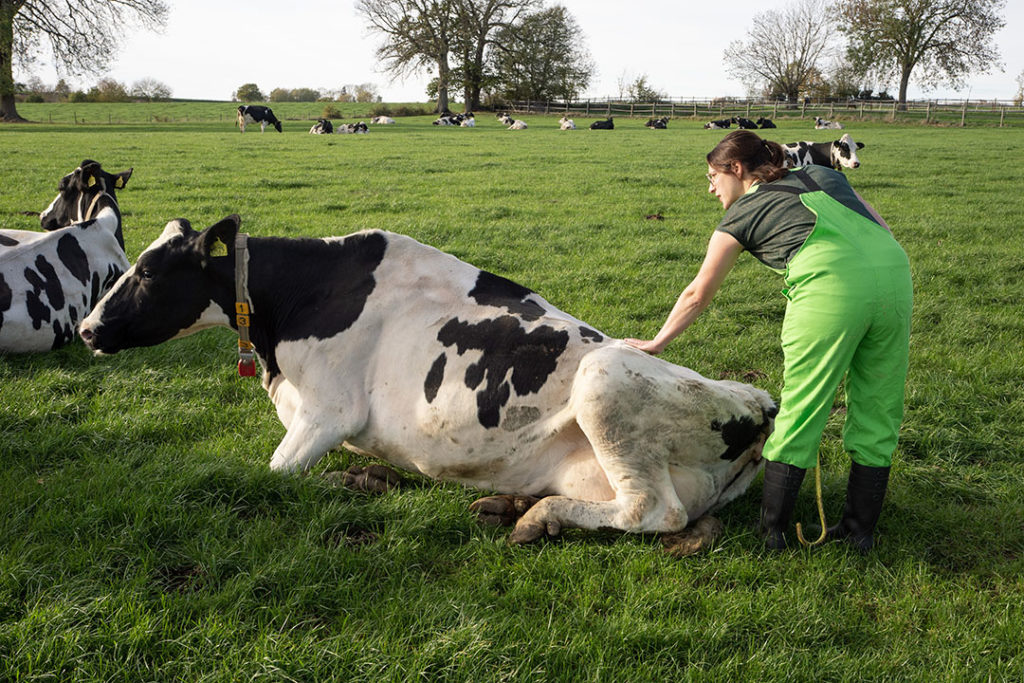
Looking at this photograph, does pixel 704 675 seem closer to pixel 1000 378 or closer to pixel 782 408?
pixel 782 408

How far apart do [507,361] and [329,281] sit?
1.32m

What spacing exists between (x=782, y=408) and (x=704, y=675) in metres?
1.42

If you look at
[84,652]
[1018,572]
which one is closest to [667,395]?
[1018,572]

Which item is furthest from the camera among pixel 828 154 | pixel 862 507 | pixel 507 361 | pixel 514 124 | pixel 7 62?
pixel 514 124

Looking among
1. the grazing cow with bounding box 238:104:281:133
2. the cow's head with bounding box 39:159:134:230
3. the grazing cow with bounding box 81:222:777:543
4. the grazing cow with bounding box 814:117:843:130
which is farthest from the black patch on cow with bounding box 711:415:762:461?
the grazing cow with bounding box 814:117:843:130

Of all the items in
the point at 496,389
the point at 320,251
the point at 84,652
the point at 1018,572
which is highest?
the point at 320,251

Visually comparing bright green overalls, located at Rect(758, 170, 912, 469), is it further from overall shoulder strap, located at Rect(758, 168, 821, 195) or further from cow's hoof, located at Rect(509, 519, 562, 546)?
cow's hoof, located at Rect(509, 519, 562, 546)

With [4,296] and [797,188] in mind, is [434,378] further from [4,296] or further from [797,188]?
[4,296]

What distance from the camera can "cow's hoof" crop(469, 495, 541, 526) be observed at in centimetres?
413

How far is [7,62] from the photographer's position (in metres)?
43.7

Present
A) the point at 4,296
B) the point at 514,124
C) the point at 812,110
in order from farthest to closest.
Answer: the point at 812,110 → the point at 514,124 → the point at 4,296

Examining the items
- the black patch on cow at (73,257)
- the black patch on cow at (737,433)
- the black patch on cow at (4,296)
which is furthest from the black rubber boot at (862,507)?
the black patch on cow at (73,257)

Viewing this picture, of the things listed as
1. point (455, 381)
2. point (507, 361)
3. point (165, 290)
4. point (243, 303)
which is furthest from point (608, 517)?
A: point (165, 290)

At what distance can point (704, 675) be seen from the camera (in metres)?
3.04
